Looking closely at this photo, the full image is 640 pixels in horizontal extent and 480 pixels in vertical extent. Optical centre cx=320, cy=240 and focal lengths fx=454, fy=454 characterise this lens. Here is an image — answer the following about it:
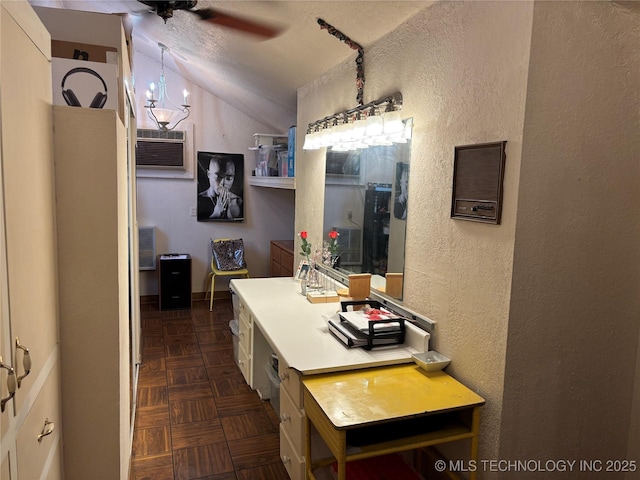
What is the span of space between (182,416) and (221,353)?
1053 mm

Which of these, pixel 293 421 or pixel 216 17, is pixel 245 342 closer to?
pixel 293 421

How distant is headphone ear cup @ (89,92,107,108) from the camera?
185 centimetres

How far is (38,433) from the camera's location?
126cm

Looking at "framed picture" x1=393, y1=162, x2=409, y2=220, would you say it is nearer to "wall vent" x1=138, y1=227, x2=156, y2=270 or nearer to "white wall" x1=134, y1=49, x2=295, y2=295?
"white wall" x1=134, y1=49, x2=295, y2=295

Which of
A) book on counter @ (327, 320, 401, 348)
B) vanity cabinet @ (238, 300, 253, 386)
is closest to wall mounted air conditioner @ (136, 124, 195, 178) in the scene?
vanity cabinet @ (238, 300, 253, 386)

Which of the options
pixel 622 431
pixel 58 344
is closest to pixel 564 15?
pixel 622 431

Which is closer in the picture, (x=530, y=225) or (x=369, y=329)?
(x=530, y=225)

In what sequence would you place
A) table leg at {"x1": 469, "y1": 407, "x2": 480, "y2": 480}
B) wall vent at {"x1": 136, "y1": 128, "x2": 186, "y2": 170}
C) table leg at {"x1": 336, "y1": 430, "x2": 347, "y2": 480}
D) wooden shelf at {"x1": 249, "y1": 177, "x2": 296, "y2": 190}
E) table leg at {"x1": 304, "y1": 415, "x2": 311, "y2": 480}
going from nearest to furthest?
table leg at {"x1": 336, "y1": 430, "x2": 347, "y2": 480} → table leg at {"x1": 469, "y1": 407, "x2": 480, "y2": 480} → table leg at {"x1": 304, "y1": 415, "x2": 311, "y2": 480} → wooden shelf at {"x1": 249, "y1": 177, "x2": 296, "y2": 190} → wall vent at {"x1": 136, "y1": 128, "x2": 186, "y2": 170}

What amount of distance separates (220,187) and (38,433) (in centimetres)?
438

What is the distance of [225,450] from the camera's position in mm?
2475

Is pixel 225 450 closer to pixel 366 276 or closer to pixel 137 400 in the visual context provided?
pixel 137 400

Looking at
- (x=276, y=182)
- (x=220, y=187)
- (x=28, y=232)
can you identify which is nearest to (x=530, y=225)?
(x=28, y=232)

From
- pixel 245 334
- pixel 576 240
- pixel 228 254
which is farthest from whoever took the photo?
pixel 228 254

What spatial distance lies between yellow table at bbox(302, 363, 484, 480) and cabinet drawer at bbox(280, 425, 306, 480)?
0.24 feet
